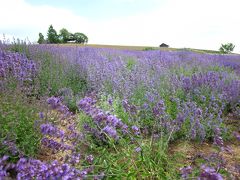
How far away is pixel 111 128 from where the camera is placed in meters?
2.28

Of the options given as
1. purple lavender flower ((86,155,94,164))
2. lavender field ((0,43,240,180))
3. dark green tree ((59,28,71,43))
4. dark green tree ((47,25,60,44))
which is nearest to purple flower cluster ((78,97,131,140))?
lavender field ((0,43,240,180))

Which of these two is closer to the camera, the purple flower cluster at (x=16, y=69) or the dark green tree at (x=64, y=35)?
the purple flower cluster at (x=16, y=69)

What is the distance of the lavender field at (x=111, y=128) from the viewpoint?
229 cm

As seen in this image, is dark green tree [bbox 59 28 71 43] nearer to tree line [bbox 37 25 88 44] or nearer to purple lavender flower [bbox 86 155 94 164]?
tree line [bbox 37 25 88 44]

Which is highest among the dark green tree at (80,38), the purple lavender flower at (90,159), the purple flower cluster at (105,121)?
the purple flower cluster at (105,121)

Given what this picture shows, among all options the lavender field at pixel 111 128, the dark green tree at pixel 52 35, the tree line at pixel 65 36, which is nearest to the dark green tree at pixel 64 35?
the tree line at pixel 65 36

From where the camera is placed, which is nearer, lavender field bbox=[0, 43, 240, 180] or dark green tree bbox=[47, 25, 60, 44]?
lavender field bbox=[0, 43, 240, 180]

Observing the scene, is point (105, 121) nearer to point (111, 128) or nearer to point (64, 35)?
point (111, 128)

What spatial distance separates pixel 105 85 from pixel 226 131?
194cm

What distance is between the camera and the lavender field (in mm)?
2293

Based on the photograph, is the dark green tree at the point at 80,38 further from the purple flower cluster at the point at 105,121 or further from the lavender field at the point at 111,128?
the purple flower cluster at the point at 105,121

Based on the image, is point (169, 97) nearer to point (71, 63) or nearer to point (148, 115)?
point (148, 115)

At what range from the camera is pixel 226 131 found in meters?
3.53

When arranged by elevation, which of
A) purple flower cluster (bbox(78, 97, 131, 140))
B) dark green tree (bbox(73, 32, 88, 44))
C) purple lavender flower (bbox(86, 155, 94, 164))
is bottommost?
dark green tree (bbox(73, 32, 88, 44))
